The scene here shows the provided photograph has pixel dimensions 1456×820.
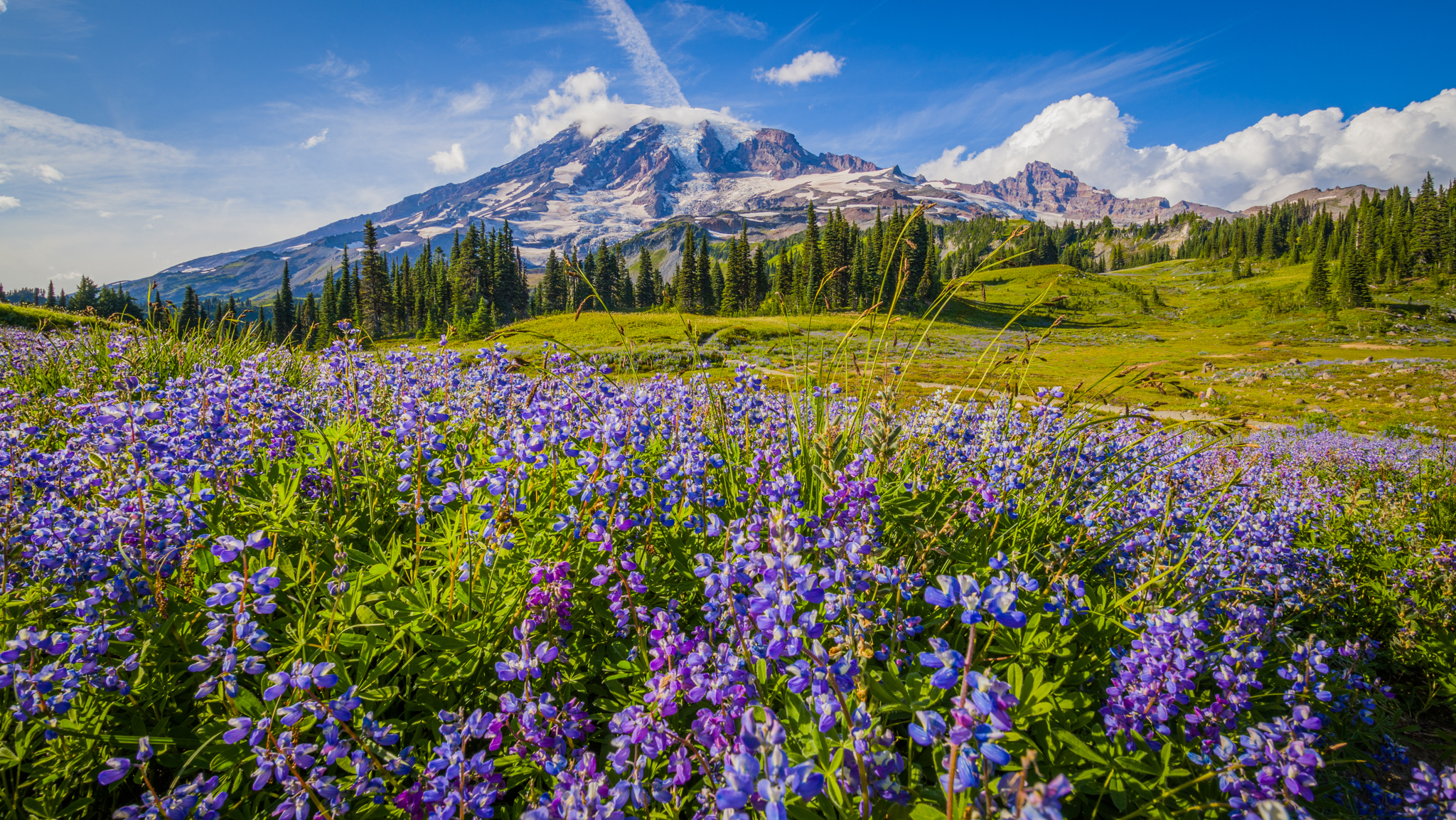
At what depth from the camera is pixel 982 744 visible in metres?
1.24

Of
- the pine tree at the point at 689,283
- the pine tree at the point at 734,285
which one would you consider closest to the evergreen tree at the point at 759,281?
the pine tree at the point at 734,285

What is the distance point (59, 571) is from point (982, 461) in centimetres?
560

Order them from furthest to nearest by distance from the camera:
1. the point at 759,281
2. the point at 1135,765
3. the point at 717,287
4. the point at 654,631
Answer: the point at 717,287 < the point at 759,281 < the point at 654,631 < the point at 1135,765

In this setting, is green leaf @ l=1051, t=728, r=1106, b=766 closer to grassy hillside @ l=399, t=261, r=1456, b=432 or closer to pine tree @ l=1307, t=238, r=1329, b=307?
grassy hillside @ l=399, t=261, r=1456, b=432

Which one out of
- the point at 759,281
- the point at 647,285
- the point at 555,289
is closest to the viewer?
the point at 759,281

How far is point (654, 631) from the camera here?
2.25 metres

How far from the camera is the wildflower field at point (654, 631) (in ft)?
5.57

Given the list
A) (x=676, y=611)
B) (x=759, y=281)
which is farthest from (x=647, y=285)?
(x=676, y=611)

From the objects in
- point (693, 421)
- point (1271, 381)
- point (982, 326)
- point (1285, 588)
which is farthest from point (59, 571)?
point (982, 326)

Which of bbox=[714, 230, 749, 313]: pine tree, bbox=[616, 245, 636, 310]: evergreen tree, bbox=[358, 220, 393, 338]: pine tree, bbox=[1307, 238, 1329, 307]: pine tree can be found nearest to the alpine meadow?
bbox=[714, 230, 749, 313]: pine tree

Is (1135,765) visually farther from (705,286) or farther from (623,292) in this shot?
(623,292)

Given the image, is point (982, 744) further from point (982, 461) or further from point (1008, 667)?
point (982, 461)

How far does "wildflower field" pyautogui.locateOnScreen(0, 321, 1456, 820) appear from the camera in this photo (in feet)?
5.57

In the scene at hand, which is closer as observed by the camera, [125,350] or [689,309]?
[125,350]
